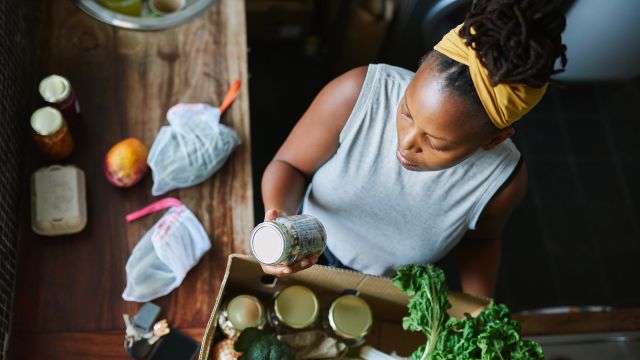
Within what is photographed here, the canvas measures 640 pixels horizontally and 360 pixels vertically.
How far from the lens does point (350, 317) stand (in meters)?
1.11

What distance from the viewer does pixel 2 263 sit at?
→ 1076 mm

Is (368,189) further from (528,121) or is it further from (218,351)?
(528,121)

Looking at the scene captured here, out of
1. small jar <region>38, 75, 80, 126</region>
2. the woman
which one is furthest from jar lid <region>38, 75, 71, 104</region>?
the woman

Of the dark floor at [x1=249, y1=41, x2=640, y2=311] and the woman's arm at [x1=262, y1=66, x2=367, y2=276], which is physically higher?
the woman's arm at [x1=262, y1=66, x2=367, y2=276]

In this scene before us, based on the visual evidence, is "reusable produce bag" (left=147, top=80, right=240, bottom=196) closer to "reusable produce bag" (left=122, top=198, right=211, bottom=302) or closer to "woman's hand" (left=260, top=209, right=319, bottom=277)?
"reusable produce bag" (left=122, top=198, right=211, bottom=302)

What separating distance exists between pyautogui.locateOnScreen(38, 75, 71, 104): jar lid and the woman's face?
0.67 meters

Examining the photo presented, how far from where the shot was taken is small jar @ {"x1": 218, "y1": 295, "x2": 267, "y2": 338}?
1.05 m

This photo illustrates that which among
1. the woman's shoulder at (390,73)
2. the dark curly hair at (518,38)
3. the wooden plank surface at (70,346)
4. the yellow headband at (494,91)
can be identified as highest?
the dark curly hair at (518,38)

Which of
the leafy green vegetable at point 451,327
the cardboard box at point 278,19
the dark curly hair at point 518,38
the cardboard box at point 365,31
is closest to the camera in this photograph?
the dark curly hair at point 518,38

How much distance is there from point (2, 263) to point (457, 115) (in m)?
0.83

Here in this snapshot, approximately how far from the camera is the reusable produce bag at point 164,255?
1152 mm

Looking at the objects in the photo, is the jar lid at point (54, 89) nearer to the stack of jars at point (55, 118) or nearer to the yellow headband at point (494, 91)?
the stack of jars at point (55, 118)

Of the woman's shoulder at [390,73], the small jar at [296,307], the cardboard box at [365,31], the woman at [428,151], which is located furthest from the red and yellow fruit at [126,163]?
the cardboard box at [365,31]

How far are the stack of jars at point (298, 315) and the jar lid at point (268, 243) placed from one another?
0.24m
